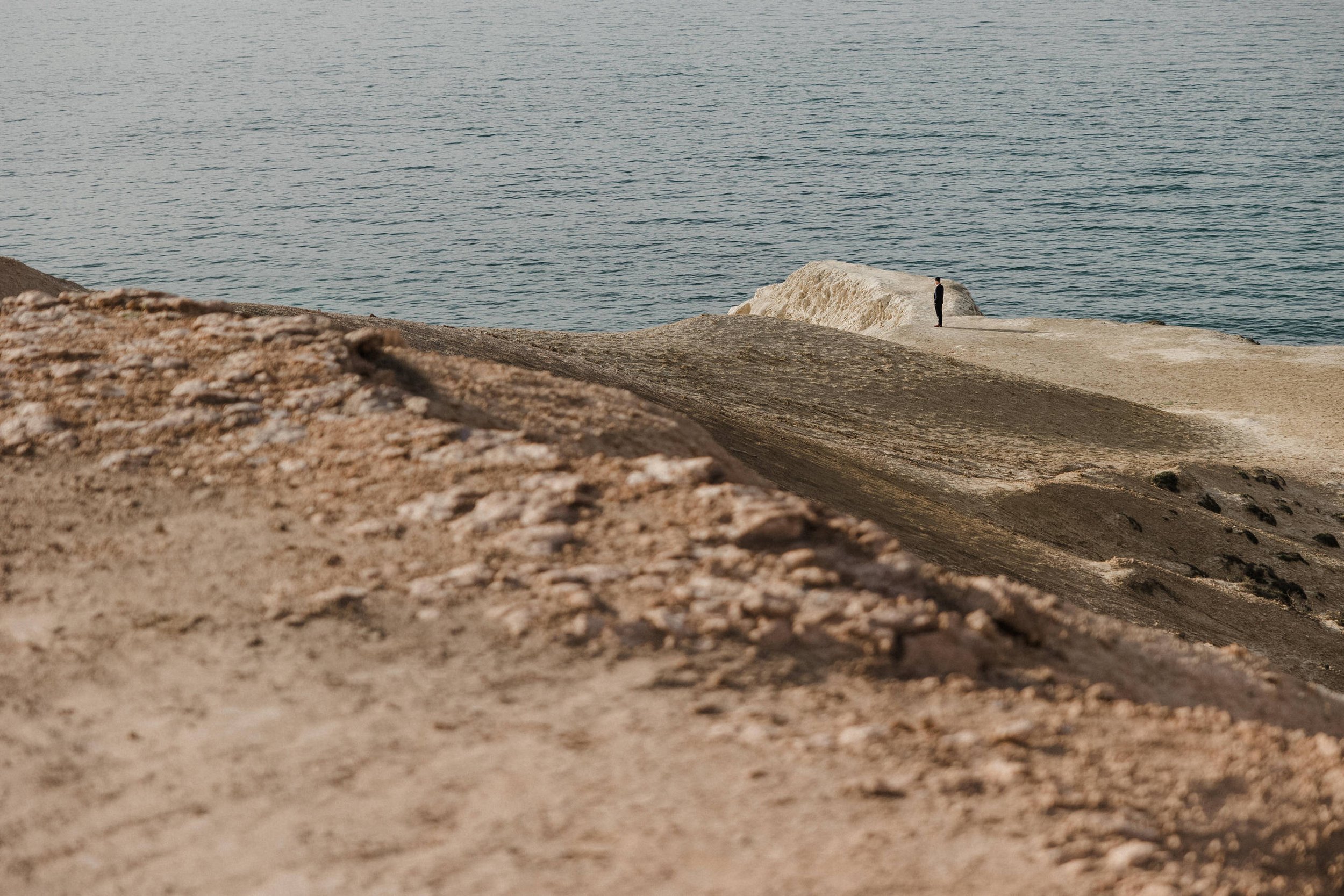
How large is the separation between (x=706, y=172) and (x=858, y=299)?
4521cm

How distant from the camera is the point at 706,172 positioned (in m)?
89.4

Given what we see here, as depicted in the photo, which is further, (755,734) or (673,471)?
(673,471)

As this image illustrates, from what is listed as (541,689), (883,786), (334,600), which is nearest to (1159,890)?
(883,786)

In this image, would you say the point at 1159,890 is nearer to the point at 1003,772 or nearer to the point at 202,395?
the point at 1003,772

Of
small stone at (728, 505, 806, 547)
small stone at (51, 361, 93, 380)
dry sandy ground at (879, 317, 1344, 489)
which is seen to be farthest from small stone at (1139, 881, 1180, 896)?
dry sandy ground at (879, 317, 1344, 489)

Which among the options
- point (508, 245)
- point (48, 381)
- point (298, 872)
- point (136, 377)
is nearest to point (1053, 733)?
point (298, 872)

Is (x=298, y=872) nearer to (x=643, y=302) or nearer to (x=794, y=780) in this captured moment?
(x=794, y=780)

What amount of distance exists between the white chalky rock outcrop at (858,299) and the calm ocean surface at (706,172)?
35.2ft

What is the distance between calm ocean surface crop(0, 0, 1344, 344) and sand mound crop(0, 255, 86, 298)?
40.1 m

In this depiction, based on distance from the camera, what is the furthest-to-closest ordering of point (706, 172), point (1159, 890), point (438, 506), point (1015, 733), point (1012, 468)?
point (706, 172), point (1012, 468), point (438, 506), point (1015, 733), point (1159, 890)

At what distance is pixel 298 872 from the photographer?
5047 mm

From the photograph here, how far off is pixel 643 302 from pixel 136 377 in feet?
174

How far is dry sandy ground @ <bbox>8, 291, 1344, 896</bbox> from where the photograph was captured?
515 centimetres

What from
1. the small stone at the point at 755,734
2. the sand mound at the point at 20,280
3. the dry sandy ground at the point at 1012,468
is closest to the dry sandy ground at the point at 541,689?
the small stone at the point at 755,734
